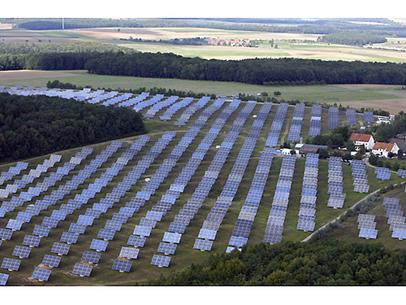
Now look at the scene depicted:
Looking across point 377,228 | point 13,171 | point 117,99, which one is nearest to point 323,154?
point 377,228

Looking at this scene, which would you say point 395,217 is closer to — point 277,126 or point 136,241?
point 136,241

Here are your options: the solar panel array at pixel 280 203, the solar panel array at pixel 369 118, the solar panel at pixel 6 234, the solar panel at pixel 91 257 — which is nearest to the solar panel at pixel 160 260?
the solar panel at pixel 91 257

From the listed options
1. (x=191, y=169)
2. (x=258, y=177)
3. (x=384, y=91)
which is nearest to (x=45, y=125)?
(x=191, y=169)

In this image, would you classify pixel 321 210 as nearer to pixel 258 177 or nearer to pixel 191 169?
pixel 258 177

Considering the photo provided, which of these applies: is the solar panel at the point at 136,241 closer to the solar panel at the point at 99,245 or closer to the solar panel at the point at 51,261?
the solar panel at the point at 99,245

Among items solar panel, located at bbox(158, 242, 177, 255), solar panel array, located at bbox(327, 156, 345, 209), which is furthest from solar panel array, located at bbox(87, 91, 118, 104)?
solar panel, located at bbox(158, 242, 177, 255)

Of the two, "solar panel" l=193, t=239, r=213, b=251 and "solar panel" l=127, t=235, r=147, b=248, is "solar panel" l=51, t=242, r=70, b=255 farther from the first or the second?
"solar panel" l=193, t=239, r=213, b=251
